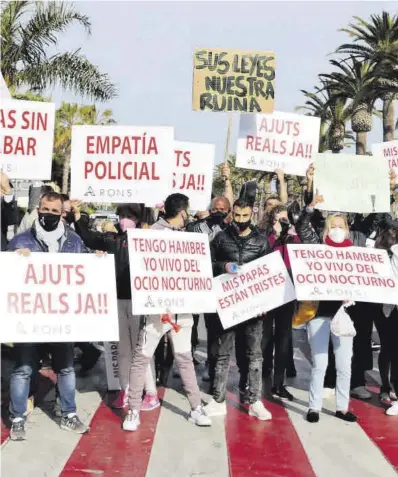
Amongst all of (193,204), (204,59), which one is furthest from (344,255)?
(204,59)

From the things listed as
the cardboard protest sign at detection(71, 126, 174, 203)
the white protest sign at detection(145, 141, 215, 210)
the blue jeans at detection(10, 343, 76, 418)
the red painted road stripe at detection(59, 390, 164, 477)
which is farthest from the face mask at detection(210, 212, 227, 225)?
the blue jeans at detection(10, 343, 76, 418)

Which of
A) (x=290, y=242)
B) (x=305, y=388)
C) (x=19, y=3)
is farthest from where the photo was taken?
(x=19, y=3)

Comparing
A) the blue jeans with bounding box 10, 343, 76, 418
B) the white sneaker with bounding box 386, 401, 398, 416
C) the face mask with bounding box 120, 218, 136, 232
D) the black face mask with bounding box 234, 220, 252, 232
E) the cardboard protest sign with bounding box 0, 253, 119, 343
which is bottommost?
the white sneaker with bounding box 386, 401, 398, 416

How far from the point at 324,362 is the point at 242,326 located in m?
0.81

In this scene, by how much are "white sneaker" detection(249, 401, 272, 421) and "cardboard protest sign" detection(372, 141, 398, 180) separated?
399 cm

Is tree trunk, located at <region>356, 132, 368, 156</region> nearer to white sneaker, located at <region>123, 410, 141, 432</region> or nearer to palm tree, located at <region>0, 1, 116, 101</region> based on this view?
palm tree, located at <region>0, 1, 116, 101</region>

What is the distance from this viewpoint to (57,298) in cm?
531

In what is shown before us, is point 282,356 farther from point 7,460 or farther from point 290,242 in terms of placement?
point 7,460

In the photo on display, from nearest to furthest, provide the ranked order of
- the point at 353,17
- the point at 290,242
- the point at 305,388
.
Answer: the point at 290,242 → the point at 305,388 → the point at 353,17

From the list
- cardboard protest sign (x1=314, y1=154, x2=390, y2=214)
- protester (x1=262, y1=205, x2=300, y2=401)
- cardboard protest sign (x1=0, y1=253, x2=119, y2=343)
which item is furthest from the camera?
cardboard protest sign (x1=314, y1=154, x2=390, y2=214)

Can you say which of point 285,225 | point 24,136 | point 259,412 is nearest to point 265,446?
point 259,412

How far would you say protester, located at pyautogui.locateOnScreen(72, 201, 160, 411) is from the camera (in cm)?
597

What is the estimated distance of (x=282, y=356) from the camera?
6672 millimetres

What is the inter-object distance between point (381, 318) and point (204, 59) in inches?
144
